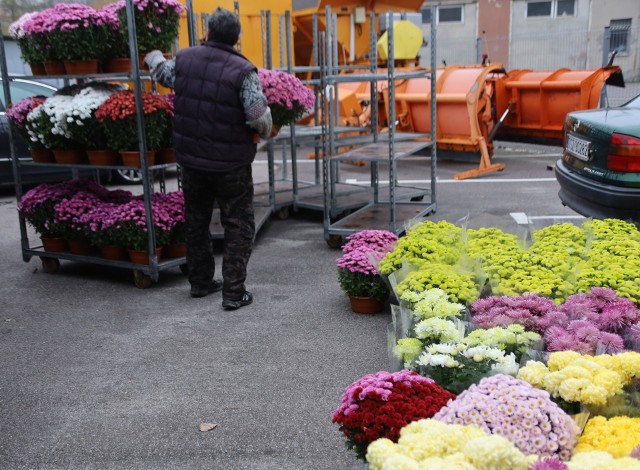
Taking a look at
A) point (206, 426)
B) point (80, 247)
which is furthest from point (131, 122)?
point (206, 426)

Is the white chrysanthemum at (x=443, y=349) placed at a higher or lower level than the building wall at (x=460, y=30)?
lower

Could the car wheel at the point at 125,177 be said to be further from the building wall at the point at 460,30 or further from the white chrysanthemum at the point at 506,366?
the building wall at the point at 460,30

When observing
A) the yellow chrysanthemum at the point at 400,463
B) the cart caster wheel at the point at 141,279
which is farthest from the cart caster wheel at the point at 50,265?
the yellow chrysanthemum at the point at 400,463

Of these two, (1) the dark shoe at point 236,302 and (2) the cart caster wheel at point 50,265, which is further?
(2) the cart caster wheel at point 50,265

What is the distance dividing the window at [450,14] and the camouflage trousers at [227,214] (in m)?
25.6

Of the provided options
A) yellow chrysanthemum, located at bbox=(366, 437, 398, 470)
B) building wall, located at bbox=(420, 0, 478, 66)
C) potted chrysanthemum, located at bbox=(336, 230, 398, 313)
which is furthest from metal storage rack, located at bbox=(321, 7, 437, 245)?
building wall, located at bbox=(420, 0, 478, 66)

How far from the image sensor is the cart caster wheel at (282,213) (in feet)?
27.0

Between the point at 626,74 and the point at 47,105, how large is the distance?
2228 centimetres

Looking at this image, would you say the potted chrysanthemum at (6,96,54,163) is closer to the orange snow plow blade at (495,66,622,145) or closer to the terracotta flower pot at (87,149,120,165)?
the terracotta flower pot at (87,149,120,165)

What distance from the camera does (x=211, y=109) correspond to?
494 centimetres

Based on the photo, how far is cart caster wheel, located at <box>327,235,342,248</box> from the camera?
6931 millimetres

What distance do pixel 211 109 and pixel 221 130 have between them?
0.16 m

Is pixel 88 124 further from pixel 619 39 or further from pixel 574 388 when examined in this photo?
pixel 619 39

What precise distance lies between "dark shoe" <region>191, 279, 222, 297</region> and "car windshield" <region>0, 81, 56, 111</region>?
212 inches
